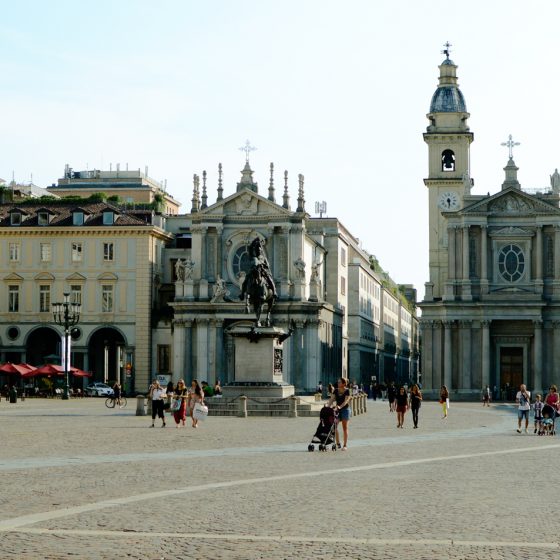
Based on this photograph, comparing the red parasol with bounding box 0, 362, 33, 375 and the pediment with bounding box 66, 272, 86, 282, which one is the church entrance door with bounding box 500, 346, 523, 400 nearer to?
the pediment with bounding box 66, 272, 86, 282

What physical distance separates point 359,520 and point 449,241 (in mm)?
81561

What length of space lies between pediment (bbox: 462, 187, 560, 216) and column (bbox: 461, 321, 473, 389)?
8.89 meters

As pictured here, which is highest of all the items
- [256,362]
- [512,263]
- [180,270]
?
[512,263]

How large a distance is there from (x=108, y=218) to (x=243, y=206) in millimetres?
11317

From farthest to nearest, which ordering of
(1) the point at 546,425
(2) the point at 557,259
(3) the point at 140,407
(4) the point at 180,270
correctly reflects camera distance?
(4) the point at 180,270
(2) the point at 557,259
(3) the point at 140,407
(1) the point at 546,425

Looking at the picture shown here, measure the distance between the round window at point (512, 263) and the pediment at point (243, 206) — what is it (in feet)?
60.1

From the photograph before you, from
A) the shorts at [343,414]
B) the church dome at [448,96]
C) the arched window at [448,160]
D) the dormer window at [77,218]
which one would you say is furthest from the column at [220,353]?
the shorts at [343,414]

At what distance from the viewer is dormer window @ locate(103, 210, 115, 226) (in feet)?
340

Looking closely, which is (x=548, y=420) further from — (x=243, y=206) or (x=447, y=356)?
(x=243, y=206)

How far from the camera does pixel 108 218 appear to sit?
10388 centimetres

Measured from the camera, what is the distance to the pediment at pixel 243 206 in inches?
4003

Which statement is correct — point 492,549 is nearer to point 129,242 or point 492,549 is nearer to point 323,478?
point 323,478

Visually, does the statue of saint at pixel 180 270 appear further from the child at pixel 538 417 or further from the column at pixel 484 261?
the child at pixel 538 417

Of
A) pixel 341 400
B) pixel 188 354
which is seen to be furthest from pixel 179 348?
pixel 341 400
